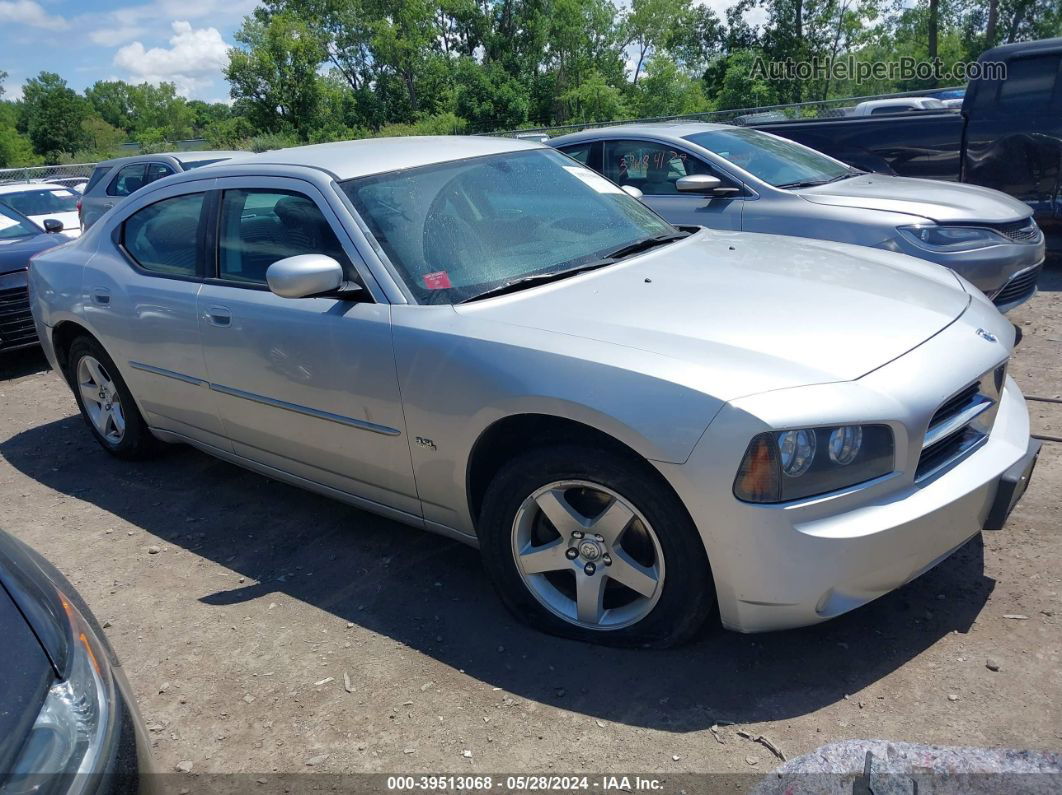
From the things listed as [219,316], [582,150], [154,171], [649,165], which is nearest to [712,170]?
[649,165]

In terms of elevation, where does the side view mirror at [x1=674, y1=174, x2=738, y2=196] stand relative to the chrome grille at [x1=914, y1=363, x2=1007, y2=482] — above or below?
above

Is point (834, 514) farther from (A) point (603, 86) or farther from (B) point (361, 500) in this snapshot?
(A) point (603, 86)

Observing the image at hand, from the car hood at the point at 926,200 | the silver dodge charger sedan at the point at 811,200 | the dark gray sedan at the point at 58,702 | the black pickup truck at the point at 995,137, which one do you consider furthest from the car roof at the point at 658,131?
the dark gray sedan at the point at 58,702

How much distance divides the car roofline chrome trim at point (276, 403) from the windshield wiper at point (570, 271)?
61 cm

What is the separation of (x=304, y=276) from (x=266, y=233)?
847 millimetres

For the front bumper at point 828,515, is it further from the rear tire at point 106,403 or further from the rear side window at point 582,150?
the rear side window at point 582,150

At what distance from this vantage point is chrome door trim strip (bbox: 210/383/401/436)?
328 centimetres

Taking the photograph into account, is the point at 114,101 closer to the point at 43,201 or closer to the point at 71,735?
the point at 43,201

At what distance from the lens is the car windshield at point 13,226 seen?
8164 mm

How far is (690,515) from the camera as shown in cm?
254

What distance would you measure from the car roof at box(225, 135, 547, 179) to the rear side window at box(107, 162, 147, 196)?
874cm

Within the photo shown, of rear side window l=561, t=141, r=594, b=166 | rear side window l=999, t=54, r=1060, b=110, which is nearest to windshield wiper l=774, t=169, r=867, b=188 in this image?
rear side window l=561, t=141, r=594, b=166

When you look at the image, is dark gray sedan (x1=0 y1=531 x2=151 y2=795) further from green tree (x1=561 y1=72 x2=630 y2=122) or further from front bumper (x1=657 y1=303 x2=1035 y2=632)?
green tree (x1=561 y1=72 x2=630 y2=122)

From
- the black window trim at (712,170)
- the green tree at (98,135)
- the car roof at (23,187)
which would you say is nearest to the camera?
the black window trim at (712,170)
